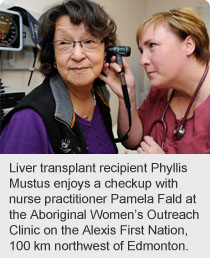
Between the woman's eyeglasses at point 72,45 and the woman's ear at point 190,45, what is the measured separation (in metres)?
0.35

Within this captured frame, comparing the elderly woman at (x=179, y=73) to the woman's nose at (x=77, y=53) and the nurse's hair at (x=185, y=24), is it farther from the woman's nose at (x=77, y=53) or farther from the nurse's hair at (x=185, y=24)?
the woman's nose at (x=77, y=53)

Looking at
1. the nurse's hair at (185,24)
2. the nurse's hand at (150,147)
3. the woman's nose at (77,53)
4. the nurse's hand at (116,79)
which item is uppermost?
the nurse's hair at (185,24)

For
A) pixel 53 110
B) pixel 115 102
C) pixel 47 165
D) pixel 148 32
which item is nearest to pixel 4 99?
pixel 53 110

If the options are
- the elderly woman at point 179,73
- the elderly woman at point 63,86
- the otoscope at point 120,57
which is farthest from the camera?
the otoscope at point 120,57

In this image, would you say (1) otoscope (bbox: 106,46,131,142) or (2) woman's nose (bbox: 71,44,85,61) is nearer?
(2) woman's nose (bbox: 71,44,85,61)

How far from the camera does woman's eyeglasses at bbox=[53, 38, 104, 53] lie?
35.5 inches

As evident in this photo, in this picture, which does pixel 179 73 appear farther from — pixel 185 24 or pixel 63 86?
pixel 63 86

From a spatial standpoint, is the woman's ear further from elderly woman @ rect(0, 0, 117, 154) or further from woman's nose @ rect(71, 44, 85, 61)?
woman's nose @ rect(71, 44, 85, 61)

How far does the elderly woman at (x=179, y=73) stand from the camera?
0.97 meters

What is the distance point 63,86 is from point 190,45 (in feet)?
1.68

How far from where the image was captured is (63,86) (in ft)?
3.18

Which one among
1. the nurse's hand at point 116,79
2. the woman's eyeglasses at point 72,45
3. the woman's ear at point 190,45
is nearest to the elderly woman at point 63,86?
the woman's eyeglasses at point 72,45

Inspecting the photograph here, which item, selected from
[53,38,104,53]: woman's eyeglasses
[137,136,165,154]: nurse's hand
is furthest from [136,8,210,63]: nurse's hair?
[137,136,165,154]: nurse's hand

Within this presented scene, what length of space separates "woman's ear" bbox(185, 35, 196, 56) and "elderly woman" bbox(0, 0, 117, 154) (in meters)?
0.30
